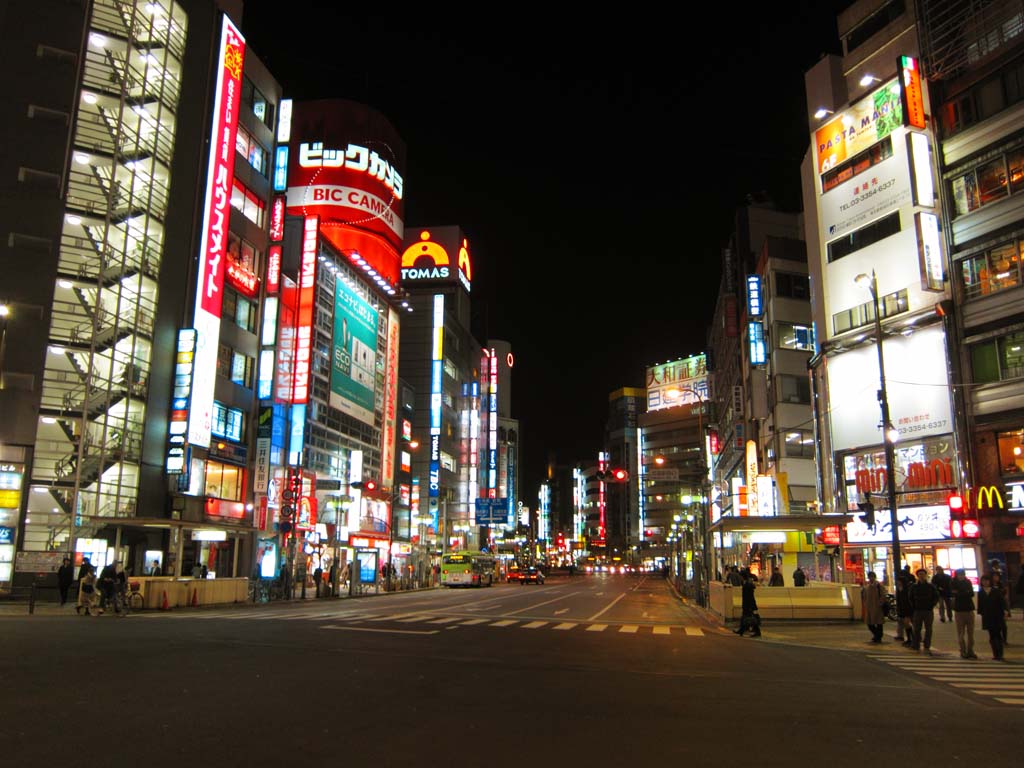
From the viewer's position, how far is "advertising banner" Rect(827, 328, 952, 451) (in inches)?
1512

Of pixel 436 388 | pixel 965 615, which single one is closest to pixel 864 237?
pixel 965 615

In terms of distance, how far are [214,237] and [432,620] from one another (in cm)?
2635

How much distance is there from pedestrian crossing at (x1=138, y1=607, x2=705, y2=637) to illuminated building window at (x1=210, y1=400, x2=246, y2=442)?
16.3m

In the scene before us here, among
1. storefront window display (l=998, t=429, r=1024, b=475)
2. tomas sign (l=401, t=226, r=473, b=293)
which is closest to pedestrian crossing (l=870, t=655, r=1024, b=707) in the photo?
storefront window display (l=998, t=429, r=1024, b=475)

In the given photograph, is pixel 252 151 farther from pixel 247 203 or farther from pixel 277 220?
pixel 277 220

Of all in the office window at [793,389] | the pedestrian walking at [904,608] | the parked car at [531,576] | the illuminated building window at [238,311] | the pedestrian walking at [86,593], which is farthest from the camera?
the parked car at [531,576]

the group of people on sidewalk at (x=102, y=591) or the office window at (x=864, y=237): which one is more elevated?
the office window at (x=864, y=237)

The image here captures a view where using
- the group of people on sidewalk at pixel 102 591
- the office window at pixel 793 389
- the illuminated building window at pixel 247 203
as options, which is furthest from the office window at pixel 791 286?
the group of people on sidewalk at pixel 102 591

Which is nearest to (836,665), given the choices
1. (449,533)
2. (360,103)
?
(360,103)

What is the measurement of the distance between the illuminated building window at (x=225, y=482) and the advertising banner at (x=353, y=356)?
14300mm

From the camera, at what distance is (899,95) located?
132 feet

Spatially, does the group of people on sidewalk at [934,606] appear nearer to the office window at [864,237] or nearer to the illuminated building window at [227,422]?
the office window at [864,237]

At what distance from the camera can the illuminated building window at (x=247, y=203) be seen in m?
48.4

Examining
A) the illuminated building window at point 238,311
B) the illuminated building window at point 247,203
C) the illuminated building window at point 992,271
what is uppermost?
the illuminated building window at point 247,203
